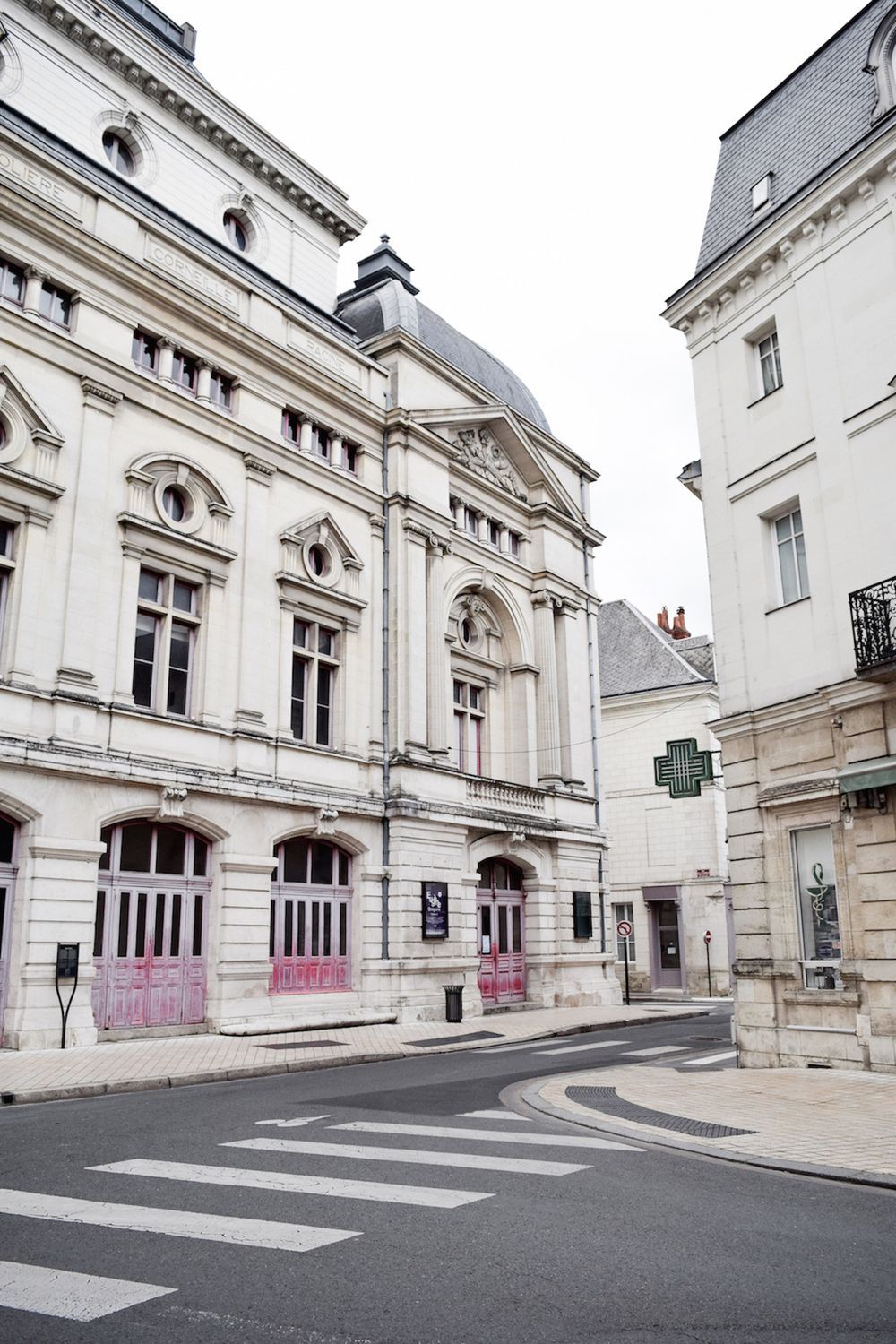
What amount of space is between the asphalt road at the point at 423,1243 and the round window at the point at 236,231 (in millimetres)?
22363

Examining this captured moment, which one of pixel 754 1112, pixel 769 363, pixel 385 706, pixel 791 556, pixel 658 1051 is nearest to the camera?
pixel 754 1112

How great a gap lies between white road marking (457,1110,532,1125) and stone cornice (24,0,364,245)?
2293 centimetres

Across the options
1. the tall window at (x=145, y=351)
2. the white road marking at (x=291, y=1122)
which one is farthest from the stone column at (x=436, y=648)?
the white road marking at (x=291, y=1122)

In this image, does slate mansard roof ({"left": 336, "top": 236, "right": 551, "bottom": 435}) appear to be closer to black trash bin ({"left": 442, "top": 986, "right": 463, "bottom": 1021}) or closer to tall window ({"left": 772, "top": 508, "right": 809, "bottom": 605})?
tall window ({"left": 772, "top": 508, "right": 809, "bottom": 605})

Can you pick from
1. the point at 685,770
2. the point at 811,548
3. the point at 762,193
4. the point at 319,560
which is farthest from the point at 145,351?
the point at 811,548

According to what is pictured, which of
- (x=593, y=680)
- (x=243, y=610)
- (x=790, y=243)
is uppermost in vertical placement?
(x=790, y=243)

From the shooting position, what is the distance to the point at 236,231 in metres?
26.2

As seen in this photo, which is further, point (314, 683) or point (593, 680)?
point (593, 680)

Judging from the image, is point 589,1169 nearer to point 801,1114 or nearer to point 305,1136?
point 305,1136

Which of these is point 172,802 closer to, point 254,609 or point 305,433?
point 254,609

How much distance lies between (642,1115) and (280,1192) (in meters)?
4.30

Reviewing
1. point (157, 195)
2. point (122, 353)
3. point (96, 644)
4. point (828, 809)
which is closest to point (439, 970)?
point (96, 644)

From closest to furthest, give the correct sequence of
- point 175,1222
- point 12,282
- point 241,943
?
point 175,1222 < point 12,282 < point 241,943

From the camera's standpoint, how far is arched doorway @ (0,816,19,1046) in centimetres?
1652
